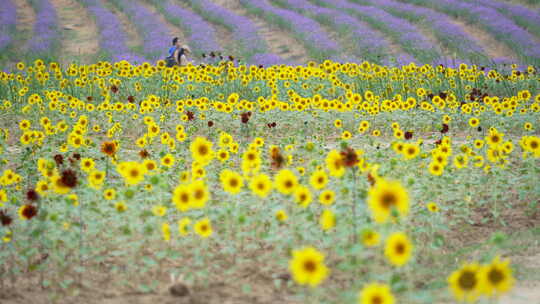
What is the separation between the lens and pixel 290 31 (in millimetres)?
16812


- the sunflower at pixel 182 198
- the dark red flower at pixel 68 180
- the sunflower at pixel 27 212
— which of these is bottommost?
the sunflower at pixel 27 212

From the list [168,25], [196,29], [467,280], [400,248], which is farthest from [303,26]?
[467,280]

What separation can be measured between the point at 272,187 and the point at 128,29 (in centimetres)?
1596

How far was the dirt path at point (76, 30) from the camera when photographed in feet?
49.1

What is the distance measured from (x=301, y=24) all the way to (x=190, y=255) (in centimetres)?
1386

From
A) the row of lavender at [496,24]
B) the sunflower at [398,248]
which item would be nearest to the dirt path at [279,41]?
the row of lavender at [496,24]

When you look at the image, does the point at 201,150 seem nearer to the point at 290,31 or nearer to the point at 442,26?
the point at 442,26

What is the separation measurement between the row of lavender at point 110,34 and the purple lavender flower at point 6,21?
2341 mm

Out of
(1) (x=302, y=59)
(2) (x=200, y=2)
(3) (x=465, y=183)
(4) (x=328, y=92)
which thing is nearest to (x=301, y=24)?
Answer: (1) (x=302, y=59)

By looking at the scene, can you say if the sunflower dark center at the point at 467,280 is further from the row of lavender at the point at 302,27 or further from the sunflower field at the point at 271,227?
the row of lavender at the point at 302,27

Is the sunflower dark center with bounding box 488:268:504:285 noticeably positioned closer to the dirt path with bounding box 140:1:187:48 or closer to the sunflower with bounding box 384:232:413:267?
the sunflower with bounding box 384:232:413:267

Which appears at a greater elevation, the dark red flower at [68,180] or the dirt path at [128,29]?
the dark red flower at [68,180]

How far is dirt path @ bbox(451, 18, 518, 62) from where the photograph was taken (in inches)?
529

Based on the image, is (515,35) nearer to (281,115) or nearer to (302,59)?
(302,59)
